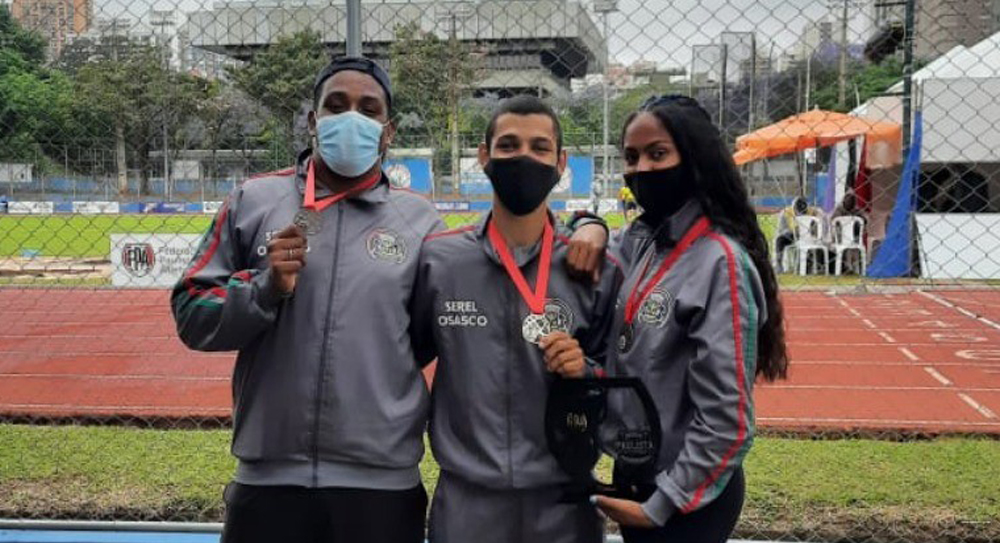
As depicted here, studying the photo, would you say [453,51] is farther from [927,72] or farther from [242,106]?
[927,72]

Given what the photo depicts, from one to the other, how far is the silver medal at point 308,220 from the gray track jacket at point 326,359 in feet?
0.17

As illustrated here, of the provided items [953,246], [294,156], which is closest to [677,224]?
[294,156]

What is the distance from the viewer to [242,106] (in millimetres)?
4277

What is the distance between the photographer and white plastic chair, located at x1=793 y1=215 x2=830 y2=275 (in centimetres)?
1514

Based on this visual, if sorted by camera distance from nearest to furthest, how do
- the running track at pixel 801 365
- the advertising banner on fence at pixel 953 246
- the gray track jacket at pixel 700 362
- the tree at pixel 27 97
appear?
the gray track jacket at pixel 700 362, the tree at pixel 27 97, the running track at pixel 801 365, the advertising banner on fence at pixel 953 246

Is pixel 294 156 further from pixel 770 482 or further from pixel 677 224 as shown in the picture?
pixel 770 482

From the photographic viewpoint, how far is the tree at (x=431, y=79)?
3795mm

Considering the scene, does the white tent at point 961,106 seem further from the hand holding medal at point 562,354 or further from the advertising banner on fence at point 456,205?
the hand holding medal at point 562,354

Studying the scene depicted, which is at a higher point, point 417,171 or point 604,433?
point 417,171

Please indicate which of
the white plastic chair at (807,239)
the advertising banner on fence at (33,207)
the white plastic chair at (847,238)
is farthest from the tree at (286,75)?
the white plastic chair at (847,238)

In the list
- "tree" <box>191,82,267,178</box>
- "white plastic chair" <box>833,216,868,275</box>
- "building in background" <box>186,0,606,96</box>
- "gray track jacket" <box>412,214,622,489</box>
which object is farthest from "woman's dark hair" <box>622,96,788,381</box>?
"white plastic chair" <box>833,216,868,275</box>

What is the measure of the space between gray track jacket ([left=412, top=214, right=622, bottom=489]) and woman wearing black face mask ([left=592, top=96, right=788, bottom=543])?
124 mm

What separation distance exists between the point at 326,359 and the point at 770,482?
3.05 m

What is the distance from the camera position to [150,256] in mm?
12828
